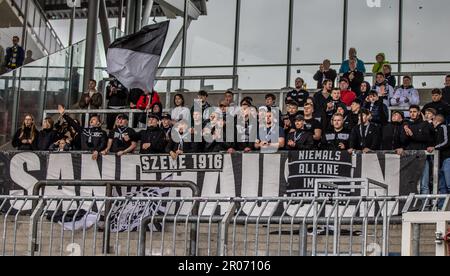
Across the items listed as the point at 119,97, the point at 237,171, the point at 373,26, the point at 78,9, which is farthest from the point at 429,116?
the point at 78,9

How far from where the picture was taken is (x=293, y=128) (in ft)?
58.4

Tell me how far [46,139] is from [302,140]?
217 inches

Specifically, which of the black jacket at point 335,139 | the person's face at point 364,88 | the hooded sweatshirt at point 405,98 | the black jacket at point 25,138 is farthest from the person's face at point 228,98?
the black jacket at point 25,138

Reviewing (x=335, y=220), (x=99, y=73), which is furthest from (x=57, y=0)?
(x=335, y=220)

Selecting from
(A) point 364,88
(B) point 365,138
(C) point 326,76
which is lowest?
(B) point 365,138

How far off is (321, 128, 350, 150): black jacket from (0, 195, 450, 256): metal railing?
1838 millimetres

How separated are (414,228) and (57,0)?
23326mm

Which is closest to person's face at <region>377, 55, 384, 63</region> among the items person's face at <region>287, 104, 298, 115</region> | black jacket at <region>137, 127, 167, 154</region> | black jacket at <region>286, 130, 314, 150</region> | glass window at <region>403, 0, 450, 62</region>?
glass window at <region>403, 0, 450, 62</region>

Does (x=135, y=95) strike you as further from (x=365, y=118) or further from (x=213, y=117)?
(x=365, y=118)

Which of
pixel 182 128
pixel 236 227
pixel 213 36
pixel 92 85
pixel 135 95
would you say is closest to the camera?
pixel 236 227

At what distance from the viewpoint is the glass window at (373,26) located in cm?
2873

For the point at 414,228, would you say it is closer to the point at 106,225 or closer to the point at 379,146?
the point at 106,225

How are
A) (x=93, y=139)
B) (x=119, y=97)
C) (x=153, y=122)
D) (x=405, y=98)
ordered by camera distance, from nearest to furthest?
1. (x=153, y=122)
2. (x=93, y=139)
3. (x=405, y=98)
4. (x=119, y=97)
